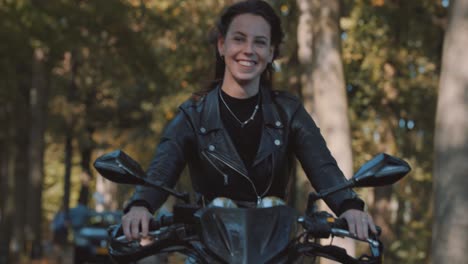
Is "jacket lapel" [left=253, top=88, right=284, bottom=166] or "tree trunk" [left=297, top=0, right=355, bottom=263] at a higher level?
"tree trunk" [left=297, top=0, right=355, bottom=263]

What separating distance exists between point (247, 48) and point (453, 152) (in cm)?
552

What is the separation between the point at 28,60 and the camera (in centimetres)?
2208

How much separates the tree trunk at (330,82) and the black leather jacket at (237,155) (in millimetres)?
7401

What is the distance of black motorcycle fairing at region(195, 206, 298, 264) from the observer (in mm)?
3336

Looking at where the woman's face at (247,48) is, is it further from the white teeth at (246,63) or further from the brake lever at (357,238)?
the brake lever at (357,238)

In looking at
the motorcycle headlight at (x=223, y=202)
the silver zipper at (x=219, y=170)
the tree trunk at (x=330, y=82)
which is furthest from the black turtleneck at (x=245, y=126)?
the tree trunk at (x=330, y=82)

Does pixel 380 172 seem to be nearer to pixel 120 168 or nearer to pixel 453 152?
pixel 120 168

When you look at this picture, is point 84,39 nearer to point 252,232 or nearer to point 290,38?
point 290,38

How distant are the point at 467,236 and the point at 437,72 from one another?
45.4 feet

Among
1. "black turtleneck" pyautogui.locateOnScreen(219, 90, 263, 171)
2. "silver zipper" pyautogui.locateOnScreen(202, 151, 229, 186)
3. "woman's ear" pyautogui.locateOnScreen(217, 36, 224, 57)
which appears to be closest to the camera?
"silver zipper" pyautogui.locateOnScreen(202, 151, 229, 186)

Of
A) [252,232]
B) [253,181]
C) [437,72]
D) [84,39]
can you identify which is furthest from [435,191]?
[437,72]

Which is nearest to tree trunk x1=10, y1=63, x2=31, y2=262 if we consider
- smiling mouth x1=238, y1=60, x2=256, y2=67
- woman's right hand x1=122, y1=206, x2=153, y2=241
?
smiling mouth x1=238, y1=60, x2=256, y2=67

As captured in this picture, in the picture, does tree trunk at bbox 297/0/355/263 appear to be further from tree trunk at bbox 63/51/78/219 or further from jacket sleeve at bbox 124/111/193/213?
tree trunk at bbox 63/51/78/219

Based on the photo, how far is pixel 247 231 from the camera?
3389 mm
